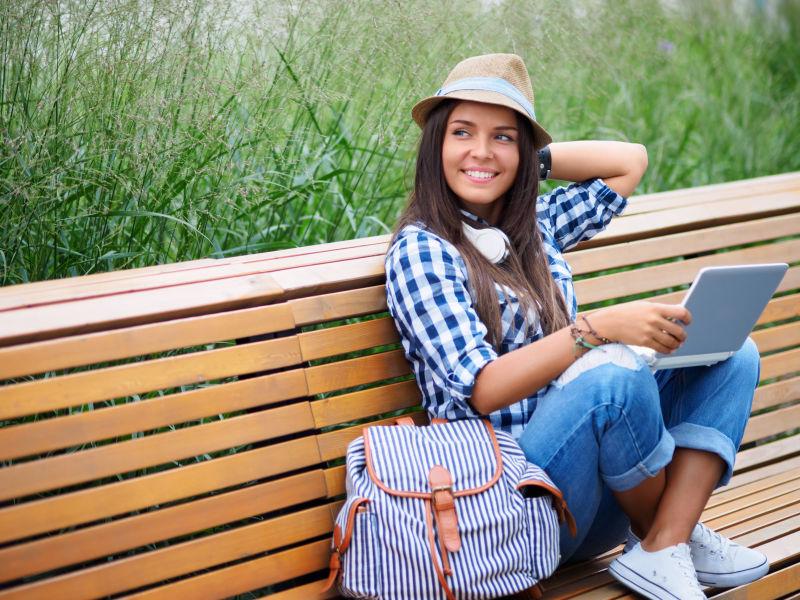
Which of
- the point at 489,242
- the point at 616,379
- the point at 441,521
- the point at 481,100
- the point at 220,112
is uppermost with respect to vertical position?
the point at 220,112

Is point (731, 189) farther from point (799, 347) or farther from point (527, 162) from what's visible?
point (527, 162)

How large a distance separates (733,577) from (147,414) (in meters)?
1.35

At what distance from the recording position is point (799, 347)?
353 centimetres

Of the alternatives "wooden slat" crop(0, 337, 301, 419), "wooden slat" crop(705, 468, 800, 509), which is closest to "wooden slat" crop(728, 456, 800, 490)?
"wooden slat" crop(705, 468, 800, 509)

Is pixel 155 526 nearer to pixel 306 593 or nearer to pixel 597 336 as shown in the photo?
pixel 306 593

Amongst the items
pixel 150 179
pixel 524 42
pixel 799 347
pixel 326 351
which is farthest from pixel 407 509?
pixel 524 42

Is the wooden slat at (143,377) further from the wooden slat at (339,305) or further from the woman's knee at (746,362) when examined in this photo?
the woman's knee at (746,362)

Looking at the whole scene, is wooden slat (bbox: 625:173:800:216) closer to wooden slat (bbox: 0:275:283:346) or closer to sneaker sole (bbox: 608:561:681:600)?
sneaker sole (bbox: 608:561:681:600)

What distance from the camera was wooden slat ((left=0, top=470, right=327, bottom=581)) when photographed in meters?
2.02

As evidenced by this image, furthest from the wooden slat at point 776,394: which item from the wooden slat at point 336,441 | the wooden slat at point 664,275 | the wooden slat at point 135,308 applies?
the wooden slat at point 135,308

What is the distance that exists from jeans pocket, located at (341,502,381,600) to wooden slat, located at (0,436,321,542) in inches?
10.1

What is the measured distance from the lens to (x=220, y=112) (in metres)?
2.98

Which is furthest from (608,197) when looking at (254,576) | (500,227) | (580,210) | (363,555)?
(254,576)

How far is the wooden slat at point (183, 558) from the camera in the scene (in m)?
2.05
